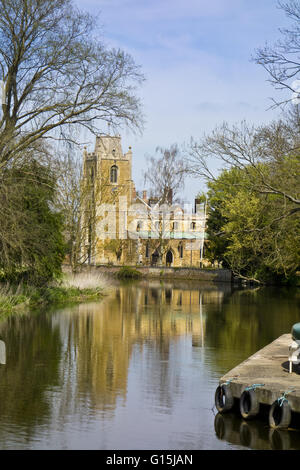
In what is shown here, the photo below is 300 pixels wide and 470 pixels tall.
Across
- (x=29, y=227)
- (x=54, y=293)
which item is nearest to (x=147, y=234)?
(x=54, y=293)

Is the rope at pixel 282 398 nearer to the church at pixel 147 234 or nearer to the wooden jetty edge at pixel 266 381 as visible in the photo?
the wooden jetty edge at pixel 266 381

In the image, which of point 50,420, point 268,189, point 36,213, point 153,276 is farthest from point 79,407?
point 153,276

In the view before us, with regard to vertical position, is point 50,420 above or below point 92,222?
below

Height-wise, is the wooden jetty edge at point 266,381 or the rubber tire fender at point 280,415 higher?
the wooden jetty edge at point 266,381

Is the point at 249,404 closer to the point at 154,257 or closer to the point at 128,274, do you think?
the point at 128,274

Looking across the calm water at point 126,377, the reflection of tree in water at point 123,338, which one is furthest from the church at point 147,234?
the calm water at point 126,377

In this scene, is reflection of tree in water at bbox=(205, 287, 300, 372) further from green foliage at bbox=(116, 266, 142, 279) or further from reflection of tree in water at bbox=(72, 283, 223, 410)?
green foliage at bbox=(116, 266, 142, 279)

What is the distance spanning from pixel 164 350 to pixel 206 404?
21.2 feet

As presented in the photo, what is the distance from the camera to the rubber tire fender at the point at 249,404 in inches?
432

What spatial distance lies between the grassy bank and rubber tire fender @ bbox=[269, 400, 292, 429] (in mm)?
15826

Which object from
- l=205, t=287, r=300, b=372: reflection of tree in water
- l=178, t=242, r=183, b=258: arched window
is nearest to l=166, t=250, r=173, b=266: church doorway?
l=178, t=242, r=183, b=258: arched window

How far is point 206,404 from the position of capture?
12469mm

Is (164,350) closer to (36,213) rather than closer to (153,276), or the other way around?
(36,213)

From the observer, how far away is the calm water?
10336 mm
